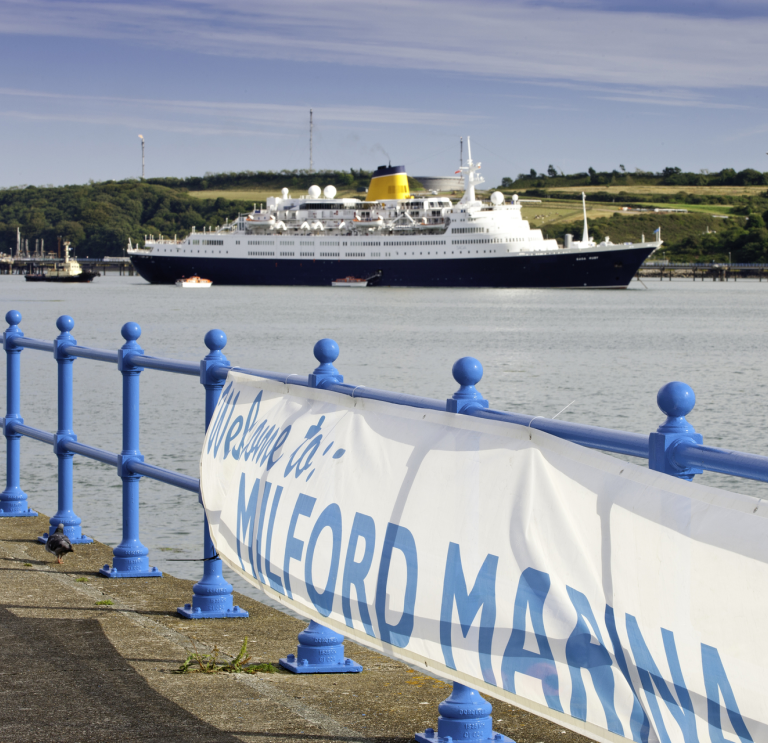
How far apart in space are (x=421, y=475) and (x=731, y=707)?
102 cm

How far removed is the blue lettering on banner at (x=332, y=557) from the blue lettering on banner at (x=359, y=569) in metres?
0.06

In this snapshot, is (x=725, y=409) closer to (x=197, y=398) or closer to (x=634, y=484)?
(x=197, y=398)

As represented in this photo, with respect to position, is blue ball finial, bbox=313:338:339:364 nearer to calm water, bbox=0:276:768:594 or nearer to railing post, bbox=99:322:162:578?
railing post, bbox=99:322:162:578

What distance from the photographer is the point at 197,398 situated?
2497 cm

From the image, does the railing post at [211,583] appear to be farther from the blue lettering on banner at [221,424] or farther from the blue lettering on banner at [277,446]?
the blue lettering on banner at [277,446]

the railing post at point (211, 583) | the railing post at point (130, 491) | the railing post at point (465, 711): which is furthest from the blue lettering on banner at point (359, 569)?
the railing post at point (130, 491)

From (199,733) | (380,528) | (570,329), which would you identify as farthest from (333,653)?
(570,329)

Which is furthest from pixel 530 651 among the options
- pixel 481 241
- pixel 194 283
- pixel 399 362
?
pixel 194 283

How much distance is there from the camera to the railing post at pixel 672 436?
2.21 meters

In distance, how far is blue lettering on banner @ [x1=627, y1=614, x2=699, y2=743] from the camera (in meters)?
1.94

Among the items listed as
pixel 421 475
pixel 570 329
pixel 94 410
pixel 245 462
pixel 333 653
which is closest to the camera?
pixel 421 475

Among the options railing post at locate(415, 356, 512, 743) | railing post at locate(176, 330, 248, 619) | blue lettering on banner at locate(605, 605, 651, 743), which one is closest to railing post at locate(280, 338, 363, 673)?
railing post at locate(176, 330, 248, 619)

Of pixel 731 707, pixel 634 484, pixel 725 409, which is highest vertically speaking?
pixel 634 484

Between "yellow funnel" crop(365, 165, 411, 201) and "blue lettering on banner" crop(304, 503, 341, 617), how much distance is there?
374 ft
